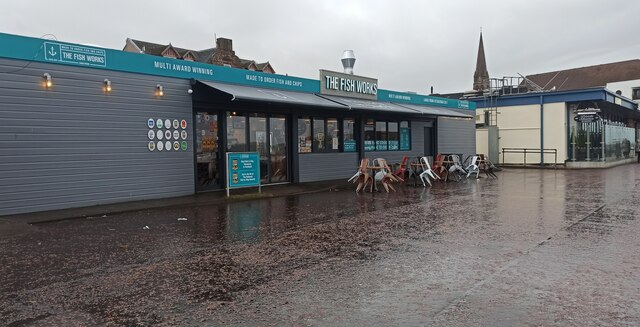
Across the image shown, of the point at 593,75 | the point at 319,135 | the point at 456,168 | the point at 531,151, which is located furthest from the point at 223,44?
the point at 593,75

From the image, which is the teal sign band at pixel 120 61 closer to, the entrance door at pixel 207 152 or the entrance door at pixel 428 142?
the entrance door at pixel 207 152

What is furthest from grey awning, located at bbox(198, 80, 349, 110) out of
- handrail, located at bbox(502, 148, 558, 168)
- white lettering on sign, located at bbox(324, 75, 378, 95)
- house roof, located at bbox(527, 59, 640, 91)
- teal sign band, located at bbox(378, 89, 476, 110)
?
house roof, located at bbox(527, 59, 640, 91)

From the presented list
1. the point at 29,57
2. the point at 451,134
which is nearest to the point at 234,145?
the point at 29,57

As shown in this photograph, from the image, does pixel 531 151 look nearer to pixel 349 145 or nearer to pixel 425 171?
pixel 349 145

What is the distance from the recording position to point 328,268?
553 centimetres

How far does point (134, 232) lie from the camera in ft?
26.1

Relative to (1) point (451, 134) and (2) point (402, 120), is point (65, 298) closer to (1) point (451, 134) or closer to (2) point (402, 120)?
(2) point (402, 120)

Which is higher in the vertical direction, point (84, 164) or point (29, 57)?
point (29, 57)

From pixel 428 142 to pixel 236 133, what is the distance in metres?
11.7

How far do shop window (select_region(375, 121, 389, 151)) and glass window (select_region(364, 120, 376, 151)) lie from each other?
0.27 m

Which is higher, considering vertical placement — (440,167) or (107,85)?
(107,85)

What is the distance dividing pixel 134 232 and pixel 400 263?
476 cm

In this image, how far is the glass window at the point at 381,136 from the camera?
19719 millimetres

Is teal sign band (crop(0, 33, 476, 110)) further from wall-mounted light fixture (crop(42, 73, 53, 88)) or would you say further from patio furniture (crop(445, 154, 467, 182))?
patio furniture (crop(445, 154, 467, 182))
